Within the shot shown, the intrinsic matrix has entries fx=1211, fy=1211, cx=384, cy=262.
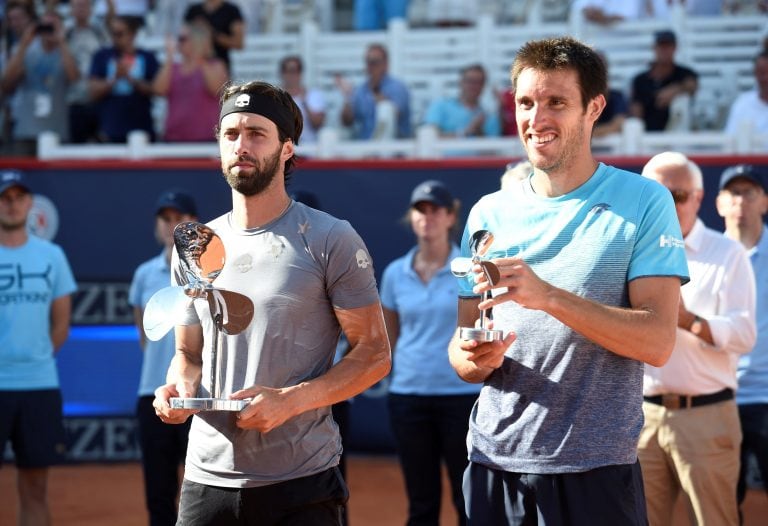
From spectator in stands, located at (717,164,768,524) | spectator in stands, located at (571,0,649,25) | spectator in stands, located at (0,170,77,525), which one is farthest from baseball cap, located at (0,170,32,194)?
spectator in stands, located at (571,0,649,25)

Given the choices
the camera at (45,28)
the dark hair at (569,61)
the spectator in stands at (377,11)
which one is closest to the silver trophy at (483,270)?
the dark hair at (569,61)

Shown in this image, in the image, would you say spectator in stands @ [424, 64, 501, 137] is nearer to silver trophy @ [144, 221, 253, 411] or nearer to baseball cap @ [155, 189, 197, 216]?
baseball cap @ [155, 189, 197, 216]

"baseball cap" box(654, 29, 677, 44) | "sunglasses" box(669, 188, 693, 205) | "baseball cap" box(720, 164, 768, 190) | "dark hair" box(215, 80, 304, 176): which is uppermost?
"baseball cap" box(654, 29, 677, 44)

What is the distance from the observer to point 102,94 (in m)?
11.1

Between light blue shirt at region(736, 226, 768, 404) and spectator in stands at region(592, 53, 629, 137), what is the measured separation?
3.69 metres

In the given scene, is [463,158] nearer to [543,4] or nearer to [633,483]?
[543,4]

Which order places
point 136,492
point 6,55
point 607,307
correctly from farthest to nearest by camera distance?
point 6,55, point 136,492, point 607,307

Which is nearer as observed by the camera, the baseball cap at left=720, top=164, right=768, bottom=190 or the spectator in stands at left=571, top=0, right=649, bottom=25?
the baseball cap at left=720, top=164, right=768, bottom=190

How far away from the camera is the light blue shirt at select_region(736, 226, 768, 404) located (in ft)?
20.4

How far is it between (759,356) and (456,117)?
5095 millimetres

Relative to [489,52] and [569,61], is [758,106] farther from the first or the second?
[569,61]

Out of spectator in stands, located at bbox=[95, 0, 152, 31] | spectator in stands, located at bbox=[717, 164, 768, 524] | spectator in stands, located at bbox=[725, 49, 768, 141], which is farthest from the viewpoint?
spectator in stands, located at bbox=[95, 0, 152, 31]

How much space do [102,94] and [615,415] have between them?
868cm

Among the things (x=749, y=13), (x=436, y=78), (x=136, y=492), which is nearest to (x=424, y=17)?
(x=436, y=78)
